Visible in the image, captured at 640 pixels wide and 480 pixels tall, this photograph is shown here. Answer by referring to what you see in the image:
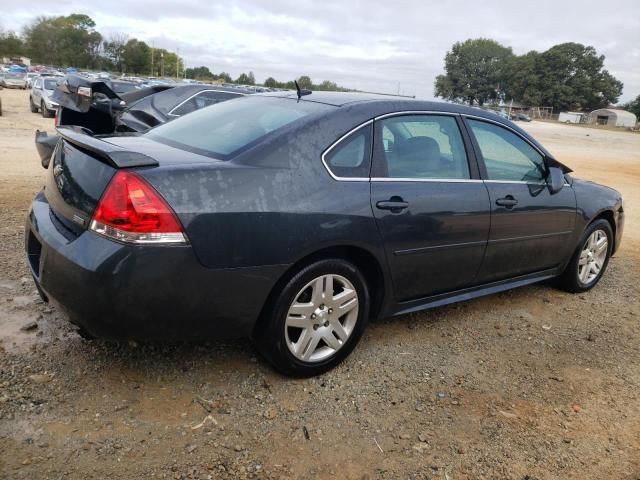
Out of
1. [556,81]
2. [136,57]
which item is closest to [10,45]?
[136,57]

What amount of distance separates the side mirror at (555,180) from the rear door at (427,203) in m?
0.84

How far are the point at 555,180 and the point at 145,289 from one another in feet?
10.6

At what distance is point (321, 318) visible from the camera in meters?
3.12

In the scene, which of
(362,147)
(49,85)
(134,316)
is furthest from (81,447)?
(49,85)

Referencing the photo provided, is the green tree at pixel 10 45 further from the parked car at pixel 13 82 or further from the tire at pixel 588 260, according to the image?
the tire at pixel 588 260

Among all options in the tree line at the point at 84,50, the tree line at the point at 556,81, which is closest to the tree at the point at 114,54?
the tree line at the point at 84,50

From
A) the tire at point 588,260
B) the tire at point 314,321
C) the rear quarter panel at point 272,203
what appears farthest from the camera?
the tire at point 588,260

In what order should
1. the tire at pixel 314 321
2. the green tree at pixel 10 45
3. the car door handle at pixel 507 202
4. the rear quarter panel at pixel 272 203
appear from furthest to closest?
the green tree at pixel 10 45 < the car door handle at pixel 507 202 < the tire at pixel 314 321 < the rear quarter panel at pixel 272 203

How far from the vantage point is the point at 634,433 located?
3002mm

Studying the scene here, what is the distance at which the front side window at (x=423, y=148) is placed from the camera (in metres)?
3.41

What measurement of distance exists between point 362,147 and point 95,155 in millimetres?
1439

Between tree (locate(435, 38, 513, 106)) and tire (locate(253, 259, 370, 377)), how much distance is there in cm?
12485

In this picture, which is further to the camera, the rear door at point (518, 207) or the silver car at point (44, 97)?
the silver car at point (44, 97)

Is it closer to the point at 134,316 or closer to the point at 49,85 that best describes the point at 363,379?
the point at 134,316
